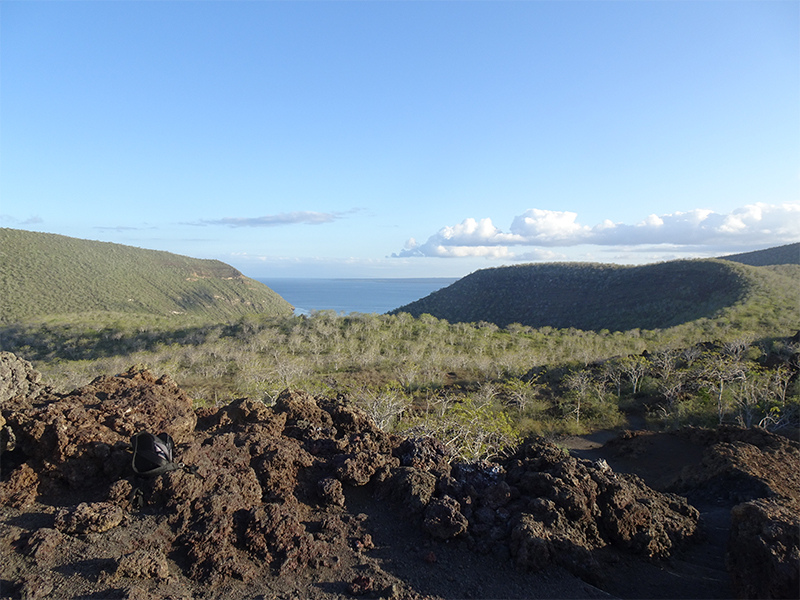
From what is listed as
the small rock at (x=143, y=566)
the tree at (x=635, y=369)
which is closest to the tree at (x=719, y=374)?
the tree at (x=635, y=369)

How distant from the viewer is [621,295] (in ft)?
200

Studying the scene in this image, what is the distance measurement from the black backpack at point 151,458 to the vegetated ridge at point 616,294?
47.5 meters

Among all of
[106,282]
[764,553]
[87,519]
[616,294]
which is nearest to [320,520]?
[87,519]

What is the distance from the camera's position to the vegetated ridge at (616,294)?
4603 centimetres

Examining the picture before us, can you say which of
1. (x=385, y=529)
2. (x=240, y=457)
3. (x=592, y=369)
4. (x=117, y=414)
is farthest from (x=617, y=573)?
(x=592, y=369)

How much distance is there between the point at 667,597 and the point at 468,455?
4979 millimetres

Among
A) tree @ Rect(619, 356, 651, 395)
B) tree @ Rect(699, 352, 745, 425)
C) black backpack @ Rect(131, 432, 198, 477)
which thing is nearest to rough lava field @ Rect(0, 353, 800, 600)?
black backpack @ Rect(131, 432, 198, 477)

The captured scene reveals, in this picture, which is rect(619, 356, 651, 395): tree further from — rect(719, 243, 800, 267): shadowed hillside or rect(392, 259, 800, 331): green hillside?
rect(719, 243, 800, 267): shadowed hillside

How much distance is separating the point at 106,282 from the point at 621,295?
80.3 m

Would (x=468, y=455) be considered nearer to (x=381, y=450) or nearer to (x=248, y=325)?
(x=381, y=450)

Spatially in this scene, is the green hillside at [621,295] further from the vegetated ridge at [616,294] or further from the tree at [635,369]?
the tree at [635,369]

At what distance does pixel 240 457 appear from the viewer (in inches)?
203

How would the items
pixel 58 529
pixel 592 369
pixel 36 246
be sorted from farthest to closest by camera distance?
pixel 36 246
pixel 592 369
pixel 58 529

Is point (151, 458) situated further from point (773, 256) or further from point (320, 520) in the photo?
point (773, 256)
